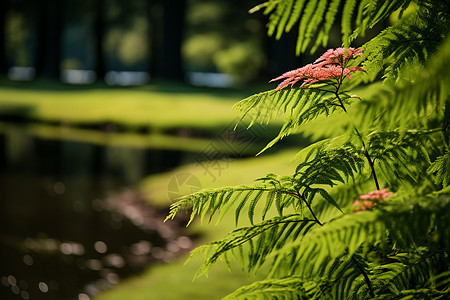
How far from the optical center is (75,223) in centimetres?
980

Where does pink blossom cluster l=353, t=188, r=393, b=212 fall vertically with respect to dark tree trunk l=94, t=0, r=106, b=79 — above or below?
below

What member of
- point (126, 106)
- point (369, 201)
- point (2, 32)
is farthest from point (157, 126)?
point (2, 32)

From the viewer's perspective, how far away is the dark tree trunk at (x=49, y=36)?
32.8 meters

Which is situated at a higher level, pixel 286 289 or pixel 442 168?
pixel 442 168

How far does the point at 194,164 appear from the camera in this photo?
14.4 m

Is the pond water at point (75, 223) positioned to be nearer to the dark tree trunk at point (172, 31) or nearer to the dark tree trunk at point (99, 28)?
the dark tree trunk at point (172, 31)

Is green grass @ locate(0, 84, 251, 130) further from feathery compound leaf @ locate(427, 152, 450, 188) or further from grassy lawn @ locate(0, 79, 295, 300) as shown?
feathery compound leaf @ locate(427, 152, 450, 188)

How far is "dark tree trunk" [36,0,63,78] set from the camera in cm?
3284

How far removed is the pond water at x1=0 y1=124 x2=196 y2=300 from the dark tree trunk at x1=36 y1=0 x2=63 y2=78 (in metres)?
18.7

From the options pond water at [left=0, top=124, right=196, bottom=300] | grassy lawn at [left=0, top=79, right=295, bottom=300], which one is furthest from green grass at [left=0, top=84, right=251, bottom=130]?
pond water at [left=0, top=124, right=196, bottom=300]

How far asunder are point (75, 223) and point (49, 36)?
3053cm

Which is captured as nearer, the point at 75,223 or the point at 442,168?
the point at 442,168

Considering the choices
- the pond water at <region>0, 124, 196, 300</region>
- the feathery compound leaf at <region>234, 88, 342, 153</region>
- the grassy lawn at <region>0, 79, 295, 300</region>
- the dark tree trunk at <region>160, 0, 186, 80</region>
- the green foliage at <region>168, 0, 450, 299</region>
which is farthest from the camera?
the dark tree trunk at <region>160, 0, 186, 80</region>

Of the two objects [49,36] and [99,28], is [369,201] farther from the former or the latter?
[49,36]
